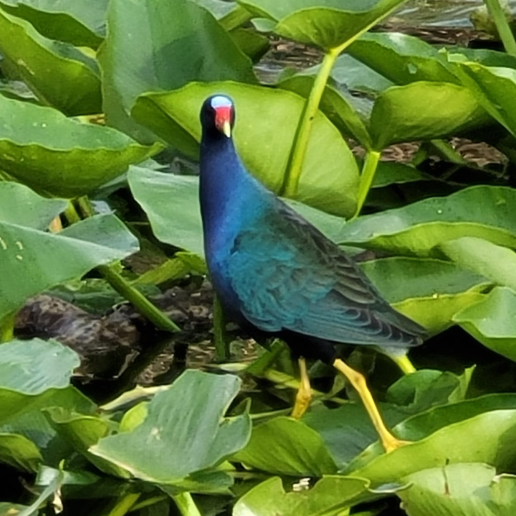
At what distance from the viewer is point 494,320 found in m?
1.28

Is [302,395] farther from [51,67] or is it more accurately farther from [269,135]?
[51,67]

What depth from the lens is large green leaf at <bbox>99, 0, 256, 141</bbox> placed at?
1.69m

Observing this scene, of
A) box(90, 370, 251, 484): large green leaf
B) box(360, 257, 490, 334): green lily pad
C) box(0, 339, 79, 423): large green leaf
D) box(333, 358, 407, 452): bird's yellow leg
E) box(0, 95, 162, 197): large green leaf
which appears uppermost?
box(0, 95, 162, 197): large green leaf

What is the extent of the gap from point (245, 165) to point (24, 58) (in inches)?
11.2

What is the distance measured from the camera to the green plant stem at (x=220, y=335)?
1640 mm

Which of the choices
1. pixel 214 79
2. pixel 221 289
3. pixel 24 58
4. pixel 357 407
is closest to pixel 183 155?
pixel 214 79

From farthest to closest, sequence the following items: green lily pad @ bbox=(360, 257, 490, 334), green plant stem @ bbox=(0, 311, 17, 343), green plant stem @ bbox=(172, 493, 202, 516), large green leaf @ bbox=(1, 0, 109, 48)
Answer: large green leaf @ bbox=(1, 0, 109, 48)
green plant stem @ bbox=(0, 311, 17, 343)
green lily pad @ bbox=(360, 257, 490, 334)
green plant stem @ bbox=(172, 493, 202, 516)

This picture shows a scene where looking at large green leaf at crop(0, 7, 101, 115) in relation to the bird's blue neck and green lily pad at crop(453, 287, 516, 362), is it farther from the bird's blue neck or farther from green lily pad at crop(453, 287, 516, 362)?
green lily pad at crop(453, 287, 516, 362)

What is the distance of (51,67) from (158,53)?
0.44 feet

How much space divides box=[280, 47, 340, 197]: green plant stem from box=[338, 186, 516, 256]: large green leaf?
123 millimetres

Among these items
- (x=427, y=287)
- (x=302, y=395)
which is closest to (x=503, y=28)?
(x=427, y=287)

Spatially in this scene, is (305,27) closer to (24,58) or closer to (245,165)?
(245,165)

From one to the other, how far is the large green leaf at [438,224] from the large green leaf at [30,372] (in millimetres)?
346

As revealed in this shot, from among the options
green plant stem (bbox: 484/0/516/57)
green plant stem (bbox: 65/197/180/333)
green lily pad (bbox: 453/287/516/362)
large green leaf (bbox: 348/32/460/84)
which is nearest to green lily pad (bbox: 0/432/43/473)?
green plant stem (bbox: 65/197/180/333)
